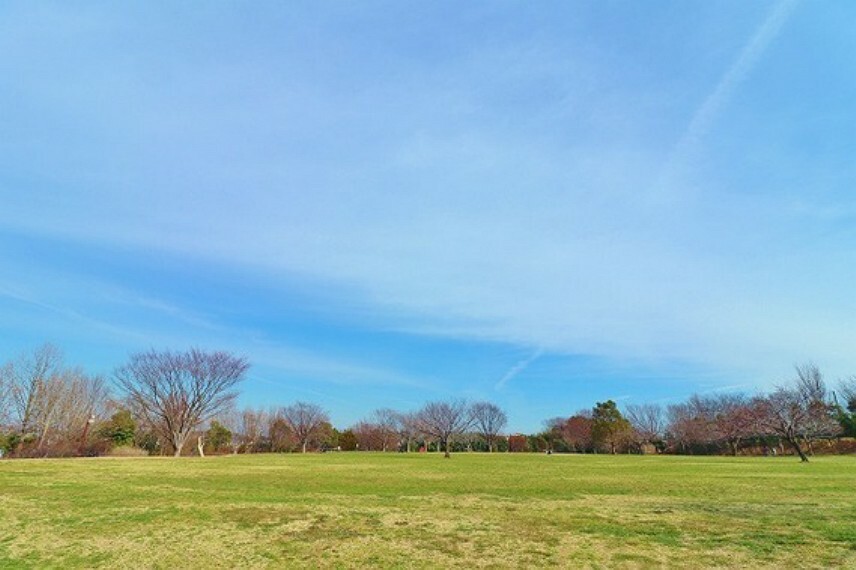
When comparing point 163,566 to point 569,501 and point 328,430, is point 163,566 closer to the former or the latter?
point 569,501

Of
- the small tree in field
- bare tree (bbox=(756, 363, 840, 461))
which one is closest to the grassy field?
bare tree (bbox=(756, 363, 840, 461))

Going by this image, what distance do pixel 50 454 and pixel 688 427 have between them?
7882 centimetres

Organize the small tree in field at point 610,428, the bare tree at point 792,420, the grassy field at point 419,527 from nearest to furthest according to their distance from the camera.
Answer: the grassy field at point 419,527
the bare tree at point 792,420
the small tree in field at point 610,428

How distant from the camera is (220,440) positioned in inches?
2805

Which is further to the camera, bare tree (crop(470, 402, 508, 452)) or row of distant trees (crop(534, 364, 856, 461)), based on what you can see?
bare tree (crop(470, 402, 508, 452))

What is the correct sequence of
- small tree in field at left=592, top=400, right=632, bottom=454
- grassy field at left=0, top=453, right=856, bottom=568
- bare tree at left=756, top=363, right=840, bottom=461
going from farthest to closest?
1. small tree in field at left=592, top=400, right=632, bottom=454
2. bare tree at left=756, top=363, right=840, bottom=461
3. grassy field at left=0, top=453, right=856, bottom=568

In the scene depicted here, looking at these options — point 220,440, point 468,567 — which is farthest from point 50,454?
point 468,567

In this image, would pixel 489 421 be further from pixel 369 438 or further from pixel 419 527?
pixel 419 527

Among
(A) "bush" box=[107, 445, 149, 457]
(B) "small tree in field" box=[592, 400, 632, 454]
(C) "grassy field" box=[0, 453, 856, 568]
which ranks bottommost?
(C) "grassy field" box=[0, 453, 856, 568]

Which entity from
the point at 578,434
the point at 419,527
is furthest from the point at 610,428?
the point at 419,527

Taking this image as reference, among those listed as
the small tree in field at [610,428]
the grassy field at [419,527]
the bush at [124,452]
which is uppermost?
the small tree in field at [610,428]

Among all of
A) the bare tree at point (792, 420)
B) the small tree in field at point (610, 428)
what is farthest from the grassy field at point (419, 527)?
the small tree in field at point (610, 428)

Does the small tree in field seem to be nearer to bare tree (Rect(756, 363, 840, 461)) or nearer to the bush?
bare tree (Rect(756, 363, 840, 461))

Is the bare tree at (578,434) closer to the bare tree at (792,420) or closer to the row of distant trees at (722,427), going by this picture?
the row of distant trees at (722,427)
